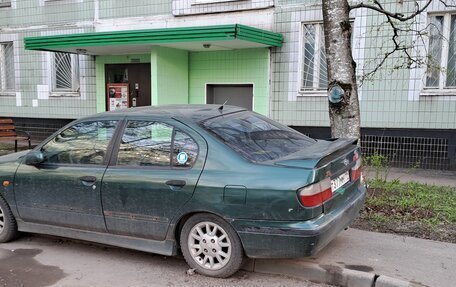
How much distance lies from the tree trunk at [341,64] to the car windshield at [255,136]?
51.1 inches

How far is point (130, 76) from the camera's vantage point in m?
12.3

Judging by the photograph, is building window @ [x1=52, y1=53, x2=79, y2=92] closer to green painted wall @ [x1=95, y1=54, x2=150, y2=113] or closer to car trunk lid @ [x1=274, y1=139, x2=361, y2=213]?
green painted wall @ [x1=95, y1=54, x2=150, y2=113]

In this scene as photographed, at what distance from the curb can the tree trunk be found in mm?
2386

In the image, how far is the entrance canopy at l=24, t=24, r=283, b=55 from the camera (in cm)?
909

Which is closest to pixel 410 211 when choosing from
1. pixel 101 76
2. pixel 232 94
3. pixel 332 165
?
pixel 332 165

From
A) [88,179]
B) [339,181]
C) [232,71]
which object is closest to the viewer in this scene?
[339,181]

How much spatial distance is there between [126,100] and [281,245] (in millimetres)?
9501

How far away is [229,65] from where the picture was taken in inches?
431

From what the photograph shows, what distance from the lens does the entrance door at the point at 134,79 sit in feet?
39.3

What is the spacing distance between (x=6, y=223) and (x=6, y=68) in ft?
36.9

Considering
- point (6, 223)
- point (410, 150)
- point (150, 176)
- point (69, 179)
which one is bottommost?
point (6, 223)

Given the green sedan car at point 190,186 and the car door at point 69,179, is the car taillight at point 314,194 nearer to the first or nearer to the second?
the green sedan car at point 190,186

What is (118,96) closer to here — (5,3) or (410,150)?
(5,3)

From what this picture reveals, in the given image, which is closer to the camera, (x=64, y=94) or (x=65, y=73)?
(x=64, y=94)
